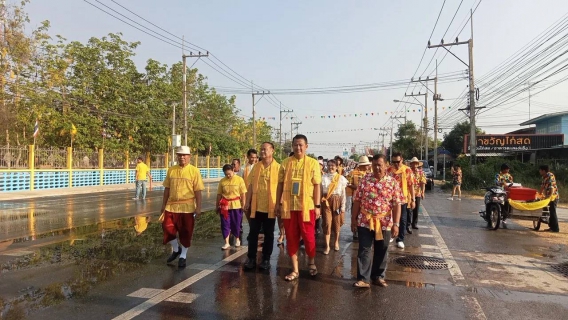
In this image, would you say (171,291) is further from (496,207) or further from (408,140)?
(408,140)

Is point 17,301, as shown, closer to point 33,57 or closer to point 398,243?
point 398,243

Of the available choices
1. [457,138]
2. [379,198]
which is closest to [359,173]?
[379,198]

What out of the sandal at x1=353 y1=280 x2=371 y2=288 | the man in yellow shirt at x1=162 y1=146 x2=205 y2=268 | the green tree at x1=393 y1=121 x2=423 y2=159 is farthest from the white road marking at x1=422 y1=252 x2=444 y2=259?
the green tree at x1=393 y1=121 x2=423 y2=159

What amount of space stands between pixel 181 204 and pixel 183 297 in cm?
165

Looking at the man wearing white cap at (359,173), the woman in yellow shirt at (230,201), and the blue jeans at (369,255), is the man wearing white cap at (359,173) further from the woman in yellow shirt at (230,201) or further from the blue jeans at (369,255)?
the blue jeans at (369,255)

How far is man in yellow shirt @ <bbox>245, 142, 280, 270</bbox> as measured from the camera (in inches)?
233

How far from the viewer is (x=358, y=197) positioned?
534cm

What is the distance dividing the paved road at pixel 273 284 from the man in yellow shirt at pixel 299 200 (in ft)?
1.55

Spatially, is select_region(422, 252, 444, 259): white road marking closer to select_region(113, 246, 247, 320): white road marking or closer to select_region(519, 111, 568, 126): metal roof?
select_region(113, 246, 247, 320): white road marking

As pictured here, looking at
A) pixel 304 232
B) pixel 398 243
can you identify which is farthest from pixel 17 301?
pixel 398 243

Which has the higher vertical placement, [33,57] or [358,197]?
[33,57]

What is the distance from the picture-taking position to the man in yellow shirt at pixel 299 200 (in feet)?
17.5

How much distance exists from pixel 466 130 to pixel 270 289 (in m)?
52.7

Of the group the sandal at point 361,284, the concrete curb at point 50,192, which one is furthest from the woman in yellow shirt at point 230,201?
the concrete curb at point 50,192
